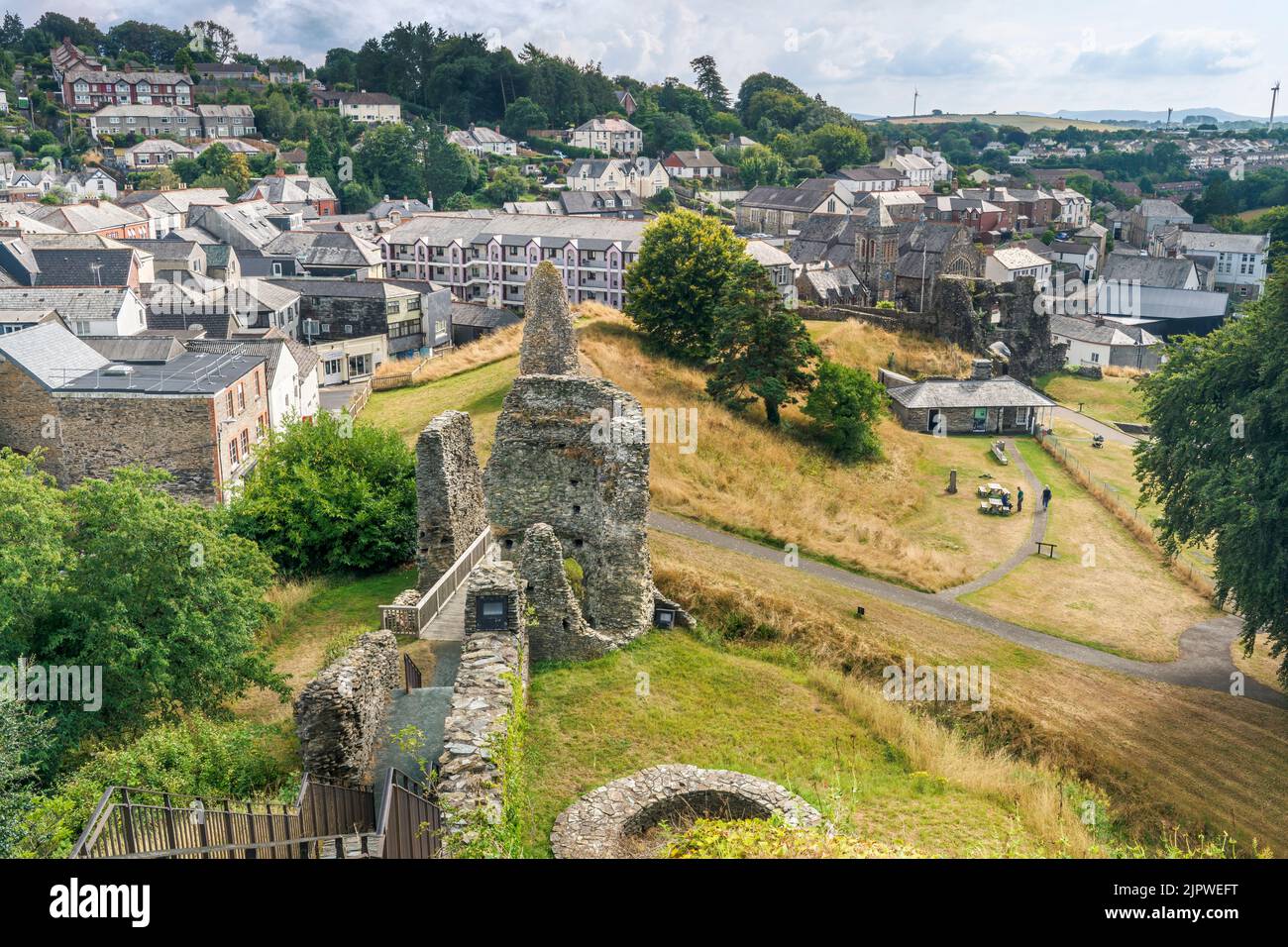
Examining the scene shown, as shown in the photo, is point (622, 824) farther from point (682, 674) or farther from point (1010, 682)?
point (1010, 682)

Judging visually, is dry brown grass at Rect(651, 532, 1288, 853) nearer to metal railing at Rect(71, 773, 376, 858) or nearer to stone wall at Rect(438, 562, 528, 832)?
stone wall at Rect(438, 562, 528, 832)

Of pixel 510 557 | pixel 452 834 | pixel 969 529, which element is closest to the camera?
pixel 452 834

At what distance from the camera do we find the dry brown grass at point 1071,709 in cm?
2142

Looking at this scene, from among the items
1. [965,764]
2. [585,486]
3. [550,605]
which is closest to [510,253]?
[585,486]

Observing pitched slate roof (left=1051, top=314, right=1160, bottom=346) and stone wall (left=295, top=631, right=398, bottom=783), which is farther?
pitched slate roof (left=1051, top=314, right=1160, bottom=346)

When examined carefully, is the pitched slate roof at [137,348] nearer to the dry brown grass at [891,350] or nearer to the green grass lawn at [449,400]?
the green grass lawn at [449,400]

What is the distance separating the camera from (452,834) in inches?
441

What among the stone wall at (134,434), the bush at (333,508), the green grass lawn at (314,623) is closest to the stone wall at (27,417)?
the stone wall at (134,434)

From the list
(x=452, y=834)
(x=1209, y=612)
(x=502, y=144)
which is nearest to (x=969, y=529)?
(x=1209, y=612)

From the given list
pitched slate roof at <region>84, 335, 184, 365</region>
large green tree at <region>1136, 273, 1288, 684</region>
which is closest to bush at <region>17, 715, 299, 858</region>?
large green tree at <region>1136, 273, 1288, 684</region>

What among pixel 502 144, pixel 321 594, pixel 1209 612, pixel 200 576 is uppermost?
pixel 502 144

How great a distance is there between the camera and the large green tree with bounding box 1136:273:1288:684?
26.2 metres

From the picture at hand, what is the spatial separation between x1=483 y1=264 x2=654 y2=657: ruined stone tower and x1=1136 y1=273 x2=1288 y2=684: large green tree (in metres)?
16.5

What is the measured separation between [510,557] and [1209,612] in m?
26.1
